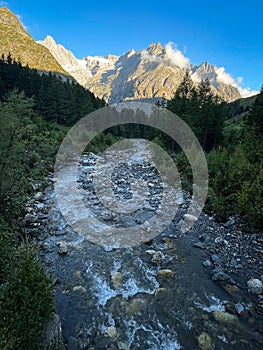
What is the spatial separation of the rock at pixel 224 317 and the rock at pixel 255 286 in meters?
1.12

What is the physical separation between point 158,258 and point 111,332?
2.93 m

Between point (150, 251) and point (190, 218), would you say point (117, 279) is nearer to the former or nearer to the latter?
point (150, 251)

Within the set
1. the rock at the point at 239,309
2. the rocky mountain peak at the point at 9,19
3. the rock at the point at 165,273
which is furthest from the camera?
the rocky mountain peak at the point at 9,19

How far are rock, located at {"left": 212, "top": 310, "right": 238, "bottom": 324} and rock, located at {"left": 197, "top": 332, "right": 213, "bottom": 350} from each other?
0.55m

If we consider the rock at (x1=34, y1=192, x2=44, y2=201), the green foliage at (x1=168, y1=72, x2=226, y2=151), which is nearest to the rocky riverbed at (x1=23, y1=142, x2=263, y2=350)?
the rock at (x1=34, y1=192, x2=44, y2=201)

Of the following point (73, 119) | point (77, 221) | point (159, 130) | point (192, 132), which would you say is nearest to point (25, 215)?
point (77, 221)

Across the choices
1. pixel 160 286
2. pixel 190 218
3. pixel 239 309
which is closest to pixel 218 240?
pixel 190 218

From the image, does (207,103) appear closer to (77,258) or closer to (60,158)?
(60,158)

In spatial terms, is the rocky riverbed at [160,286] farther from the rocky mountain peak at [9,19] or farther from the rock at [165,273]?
the rocky mountain peak at [9,19]

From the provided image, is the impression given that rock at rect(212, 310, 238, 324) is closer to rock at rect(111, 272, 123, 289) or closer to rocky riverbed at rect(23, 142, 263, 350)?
rocky riverbed at rect(23, 142, 263, 350)

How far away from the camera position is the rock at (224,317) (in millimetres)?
5250

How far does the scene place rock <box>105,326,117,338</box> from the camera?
4871 millimetres

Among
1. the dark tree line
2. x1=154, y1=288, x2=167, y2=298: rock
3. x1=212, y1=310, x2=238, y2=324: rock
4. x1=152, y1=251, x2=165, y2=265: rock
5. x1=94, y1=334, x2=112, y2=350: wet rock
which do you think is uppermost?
the dark tree line

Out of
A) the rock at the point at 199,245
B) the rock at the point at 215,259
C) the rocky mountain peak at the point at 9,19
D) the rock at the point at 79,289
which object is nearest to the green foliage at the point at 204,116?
the rock at the point at 199,245
